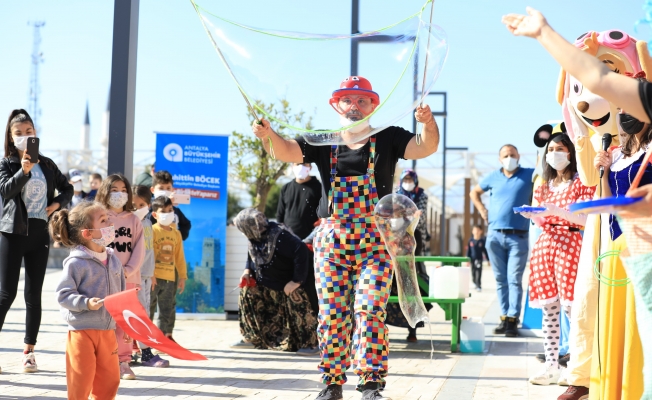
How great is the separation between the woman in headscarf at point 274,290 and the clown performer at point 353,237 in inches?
119

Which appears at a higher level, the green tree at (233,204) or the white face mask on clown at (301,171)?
the green tree at (233,204)

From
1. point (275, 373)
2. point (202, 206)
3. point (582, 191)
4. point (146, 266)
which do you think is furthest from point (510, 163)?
point (146, 266)

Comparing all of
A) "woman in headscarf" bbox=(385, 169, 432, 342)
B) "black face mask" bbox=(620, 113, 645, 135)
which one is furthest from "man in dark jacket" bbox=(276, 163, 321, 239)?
"black face mask" bbox=(620, 113, 645, 135)

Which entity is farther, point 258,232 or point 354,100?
point 258,232

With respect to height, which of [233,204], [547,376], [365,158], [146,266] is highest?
[233,204]

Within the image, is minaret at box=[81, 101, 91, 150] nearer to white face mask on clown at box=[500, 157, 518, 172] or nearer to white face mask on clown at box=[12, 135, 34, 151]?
white face mask on clown at box=[500, 157, 518, 172]

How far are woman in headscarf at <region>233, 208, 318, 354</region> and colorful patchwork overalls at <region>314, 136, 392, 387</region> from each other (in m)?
3.02

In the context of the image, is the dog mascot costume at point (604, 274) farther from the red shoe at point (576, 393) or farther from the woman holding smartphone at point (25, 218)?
the woman holding smartphone at point (25, 218)

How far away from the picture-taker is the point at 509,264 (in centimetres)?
977

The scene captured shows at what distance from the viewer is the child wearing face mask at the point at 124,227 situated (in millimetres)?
6391

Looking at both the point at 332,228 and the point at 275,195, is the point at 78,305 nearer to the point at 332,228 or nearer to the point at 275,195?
the point at 332,228

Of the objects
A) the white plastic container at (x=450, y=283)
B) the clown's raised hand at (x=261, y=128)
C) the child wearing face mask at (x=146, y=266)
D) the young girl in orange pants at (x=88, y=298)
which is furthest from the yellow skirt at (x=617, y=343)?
the white plastic container at (x=450, y=283)

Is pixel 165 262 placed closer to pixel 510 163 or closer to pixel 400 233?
pixel 400 233

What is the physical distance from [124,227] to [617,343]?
3996 millimetres
